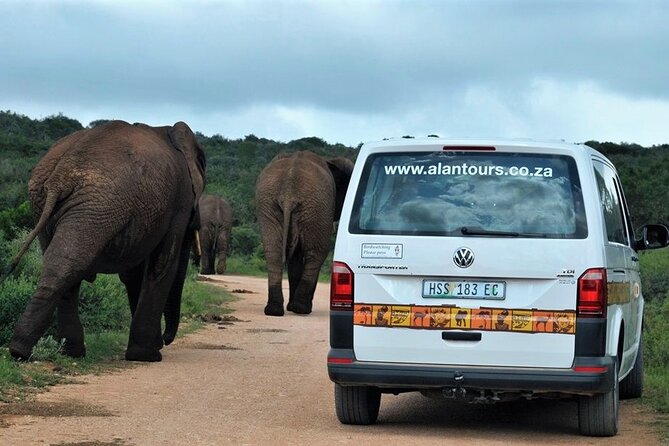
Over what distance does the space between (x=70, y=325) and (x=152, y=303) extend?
1.17 metres

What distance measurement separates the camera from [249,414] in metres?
10.5

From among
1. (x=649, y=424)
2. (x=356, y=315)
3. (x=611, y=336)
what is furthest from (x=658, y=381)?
(x=356, y=315)

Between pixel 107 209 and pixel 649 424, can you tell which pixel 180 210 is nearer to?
pixel 107 209

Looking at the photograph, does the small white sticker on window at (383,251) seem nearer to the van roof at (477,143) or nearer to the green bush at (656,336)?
the van roof at (477,143)

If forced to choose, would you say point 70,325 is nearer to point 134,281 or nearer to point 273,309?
point 134,281

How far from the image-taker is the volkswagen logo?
9.45 m

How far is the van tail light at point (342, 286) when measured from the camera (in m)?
9.63

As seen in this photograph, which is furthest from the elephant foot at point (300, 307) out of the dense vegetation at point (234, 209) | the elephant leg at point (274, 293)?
the dense vegetation at point (234, 209)

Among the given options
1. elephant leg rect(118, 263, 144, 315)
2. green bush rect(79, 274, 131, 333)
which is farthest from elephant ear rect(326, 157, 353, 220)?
elephant leg rect(118, 263, 144, 315)

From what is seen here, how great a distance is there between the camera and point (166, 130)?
15.1m

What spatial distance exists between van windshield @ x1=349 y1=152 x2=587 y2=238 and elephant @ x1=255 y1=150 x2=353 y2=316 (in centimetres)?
1198

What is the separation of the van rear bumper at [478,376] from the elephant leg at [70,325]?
4.40 m

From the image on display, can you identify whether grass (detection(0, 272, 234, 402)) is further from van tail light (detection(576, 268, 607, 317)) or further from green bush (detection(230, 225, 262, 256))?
green bush (detection(230, 225, 262, 256))

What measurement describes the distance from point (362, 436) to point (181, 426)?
1.29 m
